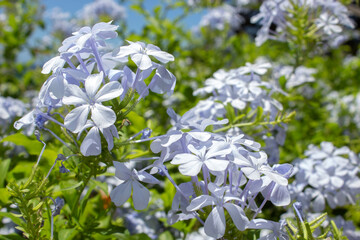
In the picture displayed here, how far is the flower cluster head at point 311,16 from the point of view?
54.3 inches

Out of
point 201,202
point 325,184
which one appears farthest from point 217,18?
point 201,202

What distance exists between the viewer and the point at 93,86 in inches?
27.5

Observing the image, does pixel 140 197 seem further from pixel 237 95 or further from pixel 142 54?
pixel 237 95

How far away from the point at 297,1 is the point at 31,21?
183 cm

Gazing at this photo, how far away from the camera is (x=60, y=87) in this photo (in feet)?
2.30

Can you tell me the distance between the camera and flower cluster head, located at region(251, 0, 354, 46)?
1.38 metres

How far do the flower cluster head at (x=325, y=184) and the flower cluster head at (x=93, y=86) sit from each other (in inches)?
24.6

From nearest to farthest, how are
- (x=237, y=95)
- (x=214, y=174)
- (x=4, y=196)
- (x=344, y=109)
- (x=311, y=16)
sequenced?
(x=214, y=174)
(x=4, y=196)
(x=237, y=95)
(x=311, y=16)
(x=344, y=109)

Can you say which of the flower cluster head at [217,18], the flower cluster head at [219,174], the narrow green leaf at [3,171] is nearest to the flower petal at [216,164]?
the flower cluster head at [219,174]

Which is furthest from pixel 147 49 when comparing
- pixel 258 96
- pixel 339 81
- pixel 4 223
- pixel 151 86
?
pixel 339 81

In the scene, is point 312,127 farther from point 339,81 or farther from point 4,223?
point 4,223

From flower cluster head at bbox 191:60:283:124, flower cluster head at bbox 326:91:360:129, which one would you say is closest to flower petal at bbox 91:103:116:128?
Answer: flower cluster head at bbox 191:60:283:124

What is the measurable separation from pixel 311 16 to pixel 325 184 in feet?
2.32

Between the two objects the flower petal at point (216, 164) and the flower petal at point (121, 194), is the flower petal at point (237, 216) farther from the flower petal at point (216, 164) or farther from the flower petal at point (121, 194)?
the flower petal at point (121, 194)
